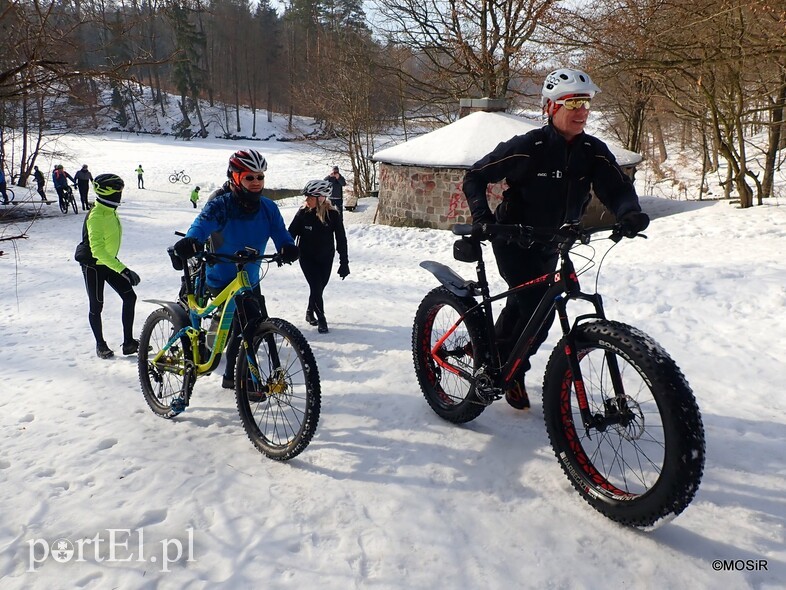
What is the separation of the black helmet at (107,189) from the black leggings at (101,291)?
0.73m

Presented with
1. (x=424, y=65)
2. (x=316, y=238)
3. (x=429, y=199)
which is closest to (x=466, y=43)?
(x=424, y=65)

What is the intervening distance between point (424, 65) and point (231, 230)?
24788 millimetres

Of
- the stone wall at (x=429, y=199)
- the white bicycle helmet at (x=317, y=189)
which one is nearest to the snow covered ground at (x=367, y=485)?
the white bicycle helmet at (x=317, y=189)

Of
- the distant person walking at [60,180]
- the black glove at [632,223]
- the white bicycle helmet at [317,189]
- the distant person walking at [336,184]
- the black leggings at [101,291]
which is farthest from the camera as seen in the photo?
the distant person walking at [60,180]

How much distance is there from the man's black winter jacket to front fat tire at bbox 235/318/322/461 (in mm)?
1385

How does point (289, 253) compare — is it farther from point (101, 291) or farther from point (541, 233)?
point (101, 291)

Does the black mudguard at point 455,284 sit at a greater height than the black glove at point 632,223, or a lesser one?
lesser

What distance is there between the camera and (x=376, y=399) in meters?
4.31

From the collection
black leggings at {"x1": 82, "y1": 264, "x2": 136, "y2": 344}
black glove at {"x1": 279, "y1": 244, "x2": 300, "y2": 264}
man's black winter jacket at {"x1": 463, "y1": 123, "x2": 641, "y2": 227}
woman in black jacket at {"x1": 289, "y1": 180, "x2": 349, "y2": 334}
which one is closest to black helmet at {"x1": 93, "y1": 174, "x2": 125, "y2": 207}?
black leggings at {"x1": 82, "y1": 264, "x2": 136, "y2": 344}

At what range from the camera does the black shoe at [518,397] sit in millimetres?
3881

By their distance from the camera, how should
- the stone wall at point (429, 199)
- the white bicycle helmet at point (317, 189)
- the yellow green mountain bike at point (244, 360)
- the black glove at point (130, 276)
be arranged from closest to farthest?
the yellow green mountain bike at point (244, 360) → the black glove at point (130, 276) → the white bicycle helmet at point (317, 189) → the stone wall at point (429, 199)

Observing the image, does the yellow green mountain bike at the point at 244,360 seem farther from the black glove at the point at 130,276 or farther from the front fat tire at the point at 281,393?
the black glove at the point at 130,276

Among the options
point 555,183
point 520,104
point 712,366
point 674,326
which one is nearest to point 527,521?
point 555,183

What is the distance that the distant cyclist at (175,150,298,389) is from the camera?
3824mm
